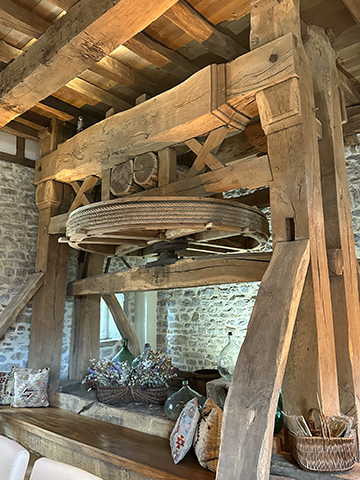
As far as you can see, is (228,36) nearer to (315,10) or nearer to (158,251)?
(315,10)

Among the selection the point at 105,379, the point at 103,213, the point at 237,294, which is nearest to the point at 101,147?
the point at 103,213

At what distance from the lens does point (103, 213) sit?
2.40 metres

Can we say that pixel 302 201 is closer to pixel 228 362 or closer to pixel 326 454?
pixel 326 454

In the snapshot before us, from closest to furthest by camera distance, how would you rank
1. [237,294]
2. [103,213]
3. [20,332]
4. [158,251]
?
1. [103,213]
2. [158,251]
3. [20,332]
4. [237,294]

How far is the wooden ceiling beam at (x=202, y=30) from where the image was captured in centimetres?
246

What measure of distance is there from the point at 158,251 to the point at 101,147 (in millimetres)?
952

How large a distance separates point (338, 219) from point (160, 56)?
1.73 metres

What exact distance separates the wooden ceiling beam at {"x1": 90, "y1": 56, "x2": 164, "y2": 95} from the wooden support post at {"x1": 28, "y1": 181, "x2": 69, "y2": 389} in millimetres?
1228

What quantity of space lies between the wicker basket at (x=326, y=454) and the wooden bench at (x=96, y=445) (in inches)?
19.8

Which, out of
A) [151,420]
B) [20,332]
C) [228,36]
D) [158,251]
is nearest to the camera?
[151,420]

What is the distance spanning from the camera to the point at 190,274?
2752mm

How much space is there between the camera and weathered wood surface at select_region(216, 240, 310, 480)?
4.78 ft

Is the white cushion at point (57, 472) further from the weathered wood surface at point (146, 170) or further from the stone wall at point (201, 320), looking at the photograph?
the stone wall at point (201, 320)

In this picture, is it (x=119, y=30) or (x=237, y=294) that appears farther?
(x=237, y=294)
